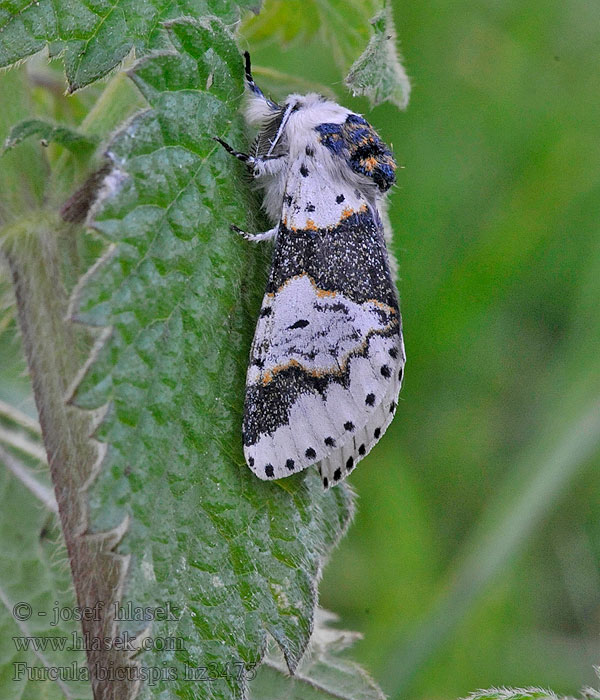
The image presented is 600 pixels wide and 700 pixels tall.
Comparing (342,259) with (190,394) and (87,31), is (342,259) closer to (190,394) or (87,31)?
(190,394)

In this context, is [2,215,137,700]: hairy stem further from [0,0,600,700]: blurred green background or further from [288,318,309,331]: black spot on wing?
[0,0,600,700]: blurred green background

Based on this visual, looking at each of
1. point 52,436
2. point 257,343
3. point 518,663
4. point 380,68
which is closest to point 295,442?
point 257,343

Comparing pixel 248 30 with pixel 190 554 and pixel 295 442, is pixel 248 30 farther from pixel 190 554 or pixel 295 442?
pixel 190 554

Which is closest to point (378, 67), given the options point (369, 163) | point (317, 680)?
point (369, 163)

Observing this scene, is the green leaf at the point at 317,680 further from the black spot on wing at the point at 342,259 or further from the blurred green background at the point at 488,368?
the black spot on wing at the point at 342,259

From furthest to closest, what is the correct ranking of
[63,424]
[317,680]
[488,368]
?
A: [488,368] → [317,680] → [63,424]

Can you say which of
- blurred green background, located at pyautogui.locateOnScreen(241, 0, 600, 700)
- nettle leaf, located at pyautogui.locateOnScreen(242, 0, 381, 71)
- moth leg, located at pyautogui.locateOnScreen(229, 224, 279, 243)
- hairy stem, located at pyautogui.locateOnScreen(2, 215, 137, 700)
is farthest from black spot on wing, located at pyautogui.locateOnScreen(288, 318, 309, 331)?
blurred green background, located at pyautogui.locateOnScreen(241, 0, 600, 700)

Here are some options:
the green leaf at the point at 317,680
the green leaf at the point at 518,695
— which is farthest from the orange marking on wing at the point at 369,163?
the green leaf at the point at 317,680
